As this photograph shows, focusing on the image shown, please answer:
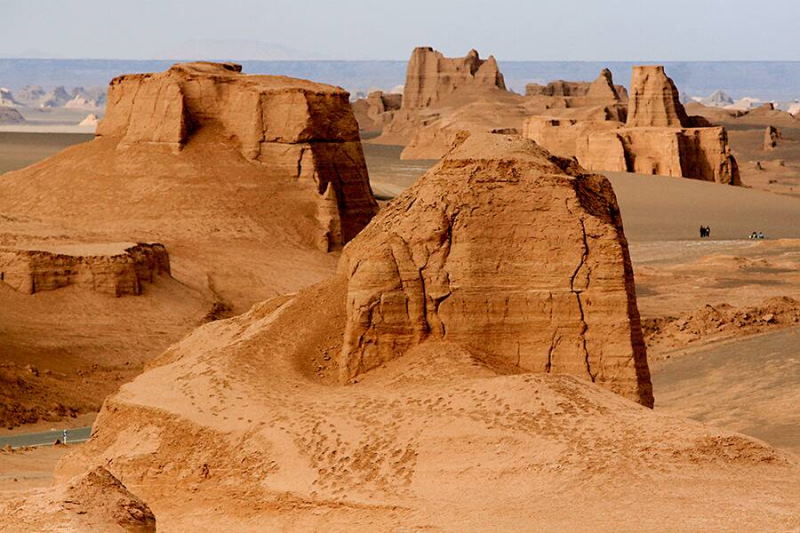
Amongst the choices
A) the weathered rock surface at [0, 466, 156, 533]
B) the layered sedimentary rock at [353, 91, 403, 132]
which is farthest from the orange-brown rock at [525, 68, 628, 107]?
the weathered rock surface at [0, 466, 156, 533]

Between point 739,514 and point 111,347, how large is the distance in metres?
18.3

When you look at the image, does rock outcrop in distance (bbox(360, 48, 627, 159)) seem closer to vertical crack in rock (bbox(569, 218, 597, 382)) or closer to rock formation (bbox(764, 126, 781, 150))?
rock formation (bbox(764, 126, 781, 150))

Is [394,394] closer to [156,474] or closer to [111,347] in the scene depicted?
[156,474]

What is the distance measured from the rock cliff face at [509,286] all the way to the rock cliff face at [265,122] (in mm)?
21518

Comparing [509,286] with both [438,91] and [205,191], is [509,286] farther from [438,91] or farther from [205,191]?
[438,91]

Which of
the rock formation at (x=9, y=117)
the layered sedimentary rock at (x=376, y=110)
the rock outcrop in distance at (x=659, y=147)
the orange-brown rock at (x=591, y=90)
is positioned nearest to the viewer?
the rock outcrop in distance at (x=659, y=147)

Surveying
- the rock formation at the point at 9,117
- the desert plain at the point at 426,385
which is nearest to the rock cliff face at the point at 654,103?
the desert plain at the point at 426,385

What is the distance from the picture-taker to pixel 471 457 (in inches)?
524

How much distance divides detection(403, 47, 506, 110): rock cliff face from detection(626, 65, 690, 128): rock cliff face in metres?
47.5

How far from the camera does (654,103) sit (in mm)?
68000

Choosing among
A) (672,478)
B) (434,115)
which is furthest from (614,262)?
(434,115)

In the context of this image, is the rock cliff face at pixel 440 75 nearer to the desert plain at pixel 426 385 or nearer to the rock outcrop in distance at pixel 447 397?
the desert plain at pixel 426 385

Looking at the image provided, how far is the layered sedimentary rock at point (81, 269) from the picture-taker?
2902 cm

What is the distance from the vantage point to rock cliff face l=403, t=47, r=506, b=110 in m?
117
